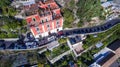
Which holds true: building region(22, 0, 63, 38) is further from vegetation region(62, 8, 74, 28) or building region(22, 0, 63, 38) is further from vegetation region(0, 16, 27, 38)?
vegetation region(0, 16, 27, 38)

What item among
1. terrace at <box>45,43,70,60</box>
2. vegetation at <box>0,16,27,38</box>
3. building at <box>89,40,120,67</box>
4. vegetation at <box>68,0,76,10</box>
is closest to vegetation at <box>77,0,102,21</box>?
vegetation at <box>68,0,76,10</box>

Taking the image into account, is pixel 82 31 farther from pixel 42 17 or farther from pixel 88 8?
pixel 42 17

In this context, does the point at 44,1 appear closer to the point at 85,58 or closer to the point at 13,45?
the point at 13,45

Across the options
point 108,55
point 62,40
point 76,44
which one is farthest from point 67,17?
point 108,55

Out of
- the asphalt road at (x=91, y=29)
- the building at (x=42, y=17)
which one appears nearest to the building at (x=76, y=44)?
the asphalt road at (x=91, y=29)

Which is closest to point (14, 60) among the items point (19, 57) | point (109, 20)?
point (19, 57)
